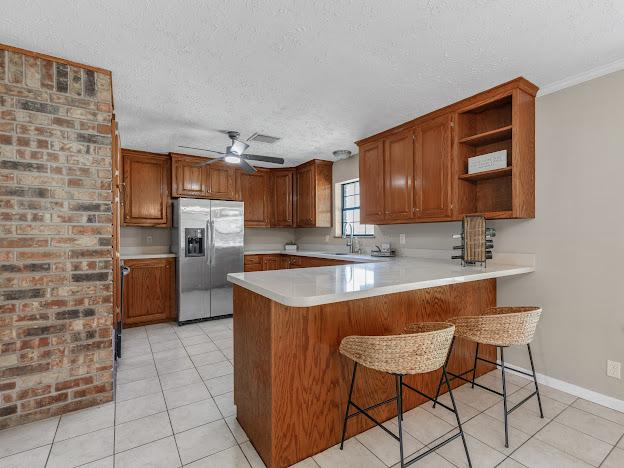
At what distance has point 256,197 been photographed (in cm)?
545

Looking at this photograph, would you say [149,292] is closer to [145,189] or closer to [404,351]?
[145,189]

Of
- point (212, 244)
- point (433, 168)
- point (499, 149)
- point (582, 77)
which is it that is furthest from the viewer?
point (212, 244)

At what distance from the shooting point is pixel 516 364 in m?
2.80

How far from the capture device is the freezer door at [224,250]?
4.59 metres

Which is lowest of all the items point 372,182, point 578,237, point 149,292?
point 149,292

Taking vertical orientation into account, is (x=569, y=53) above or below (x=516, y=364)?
above

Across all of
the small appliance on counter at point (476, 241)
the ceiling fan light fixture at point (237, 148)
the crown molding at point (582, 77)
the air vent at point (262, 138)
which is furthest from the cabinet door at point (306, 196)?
the crown molding at point (582, 77)

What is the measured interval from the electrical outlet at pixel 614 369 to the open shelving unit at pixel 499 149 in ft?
3.82

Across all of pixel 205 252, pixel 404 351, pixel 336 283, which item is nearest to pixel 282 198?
pixel 205 252

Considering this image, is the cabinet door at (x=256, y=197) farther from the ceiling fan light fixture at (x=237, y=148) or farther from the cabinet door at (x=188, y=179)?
the ceiling fan light fixture at (x=237, y=148)

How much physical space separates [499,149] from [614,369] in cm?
186

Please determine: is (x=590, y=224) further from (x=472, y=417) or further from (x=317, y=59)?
(x=317, y=59)

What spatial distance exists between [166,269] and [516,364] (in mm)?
4202

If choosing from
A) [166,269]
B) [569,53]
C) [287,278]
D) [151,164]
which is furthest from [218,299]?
[569,53]
